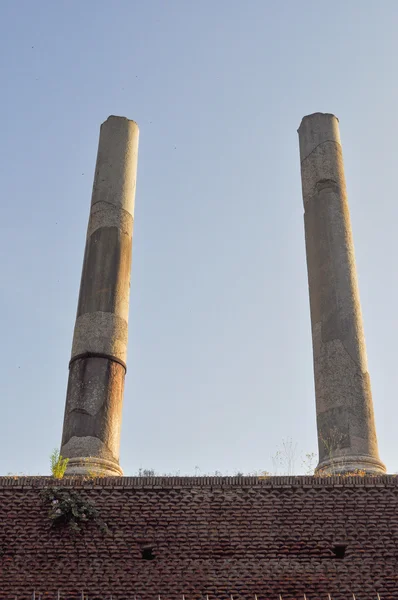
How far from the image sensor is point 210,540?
9.73 m

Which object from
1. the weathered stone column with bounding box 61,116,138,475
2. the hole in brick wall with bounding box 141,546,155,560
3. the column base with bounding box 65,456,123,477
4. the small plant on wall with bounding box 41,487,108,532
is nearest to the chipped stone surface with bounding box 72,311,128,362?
the weathered stone column with bounding box 61,116,138,475

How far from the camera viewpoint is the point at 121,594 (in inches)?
356

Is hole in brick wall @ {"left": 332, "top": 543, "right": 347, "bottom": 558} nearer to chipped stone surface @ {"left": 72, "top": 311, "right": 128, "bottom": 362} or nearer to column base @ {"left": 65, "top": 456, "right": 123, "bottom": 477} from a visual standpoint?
column base @ {"left": 65, "top": 456, "right": 123, "bottom": 477}

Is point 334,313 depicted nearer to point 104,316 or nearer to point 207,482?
point 104,316

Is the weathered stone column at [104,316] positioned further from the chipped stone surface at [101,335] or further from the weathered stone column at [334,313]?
the weathered stone column at [334,313]

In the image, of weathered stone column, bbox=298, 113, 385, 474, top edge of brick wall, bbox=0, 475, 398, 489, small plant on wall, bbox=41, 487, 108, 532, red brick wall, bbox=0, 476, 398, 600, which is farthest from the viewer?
weathered stone column, bbox=298, 113, 385, 474

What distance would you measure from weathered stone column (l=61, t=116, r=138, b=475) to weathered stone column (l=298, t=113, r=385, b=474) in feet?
12.0

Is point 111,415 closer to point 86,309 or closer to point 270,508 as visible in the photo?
point 86,309

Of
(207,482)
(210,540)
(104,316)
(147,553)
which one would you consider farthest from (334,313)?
(147,553)

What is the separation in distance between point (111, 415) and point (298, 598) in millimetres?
5110

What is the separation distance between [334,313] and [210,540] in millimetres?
5705

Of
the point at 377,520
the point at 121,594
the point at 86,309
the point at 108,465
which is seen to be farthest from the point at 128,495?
the point at 86,309

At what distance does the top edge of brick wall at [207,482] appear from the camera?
10344mm

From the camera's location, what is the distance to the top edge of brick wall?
33.9 feet
